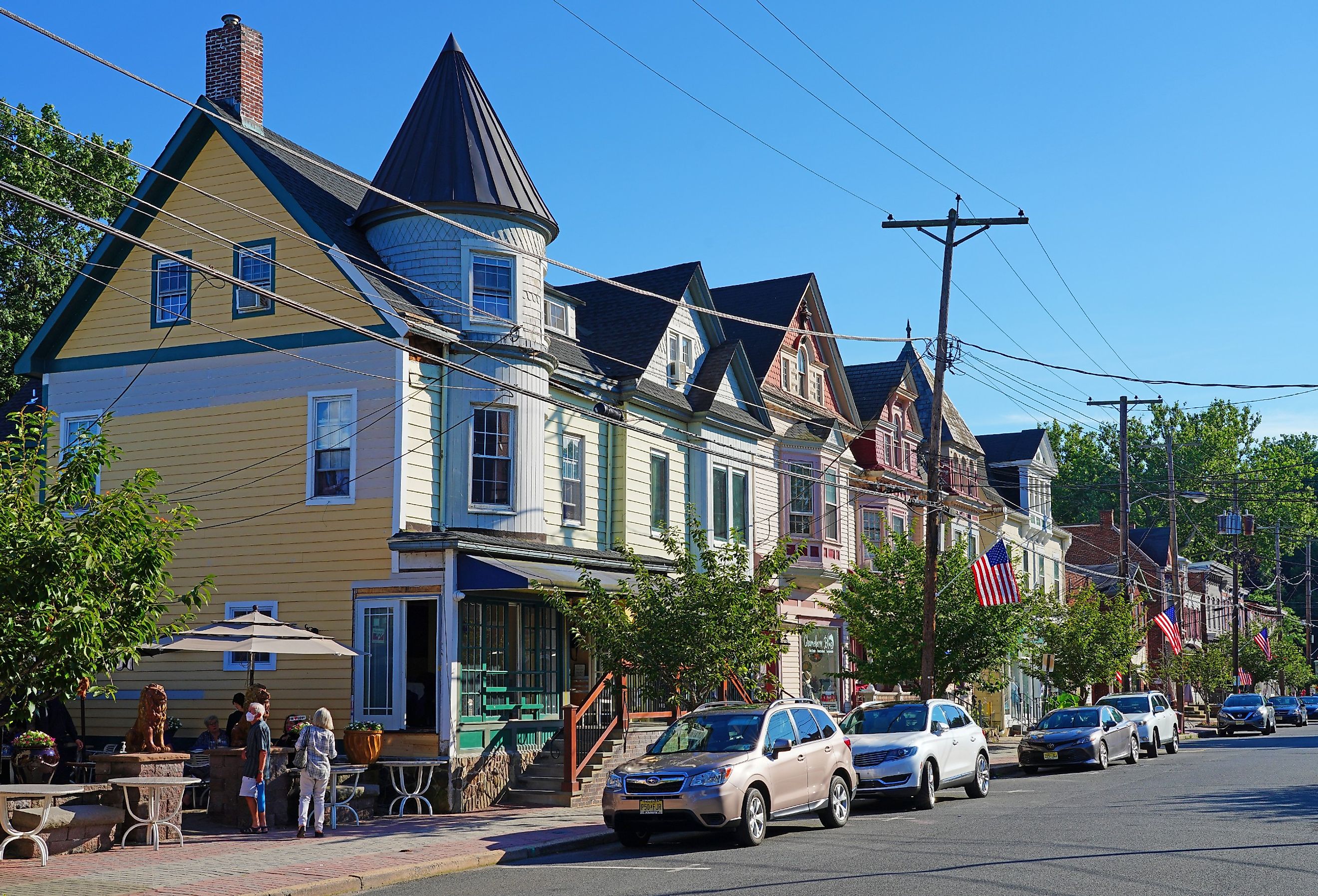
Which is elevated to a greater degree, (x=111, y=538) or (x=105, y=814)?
(x=111, y=538)

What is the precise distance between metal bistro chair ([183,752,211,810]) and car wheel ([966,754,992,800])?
1193cm

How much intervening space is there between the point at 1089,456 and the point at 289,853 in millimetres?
83368

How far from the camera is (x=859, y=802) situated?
21312 millimetres

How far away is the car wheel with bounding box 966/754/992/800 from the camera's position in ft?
72.2

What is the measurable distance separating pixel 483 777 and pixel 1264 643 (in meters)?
66.8

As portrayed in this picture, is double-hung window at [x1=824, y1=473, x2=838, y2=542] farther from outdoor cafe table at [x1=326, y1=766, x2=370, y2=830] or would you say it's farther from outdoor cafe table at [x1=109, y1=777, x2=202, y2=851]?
outdoor cafe table at [x1=109, y1=777, x2=202, y2=851]

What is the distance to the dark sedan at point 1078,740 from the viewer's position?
28469 mm

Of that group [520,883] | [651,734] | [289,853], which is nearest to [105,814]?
[289,853]

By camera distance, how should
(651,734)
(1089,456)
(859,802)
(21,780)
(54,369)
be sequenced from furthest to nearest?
(1089,456) < (54,369) < (651,734) < (859,802) < (21,780)

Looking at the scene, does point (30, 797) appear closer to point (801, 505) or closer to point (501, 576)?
point (501, 576)

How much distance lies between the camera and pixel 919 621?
29.6 m

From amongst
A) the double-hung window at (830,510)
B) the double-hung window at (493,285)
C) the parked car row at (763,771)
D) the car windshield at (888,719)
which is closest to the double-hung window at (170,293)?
the double-hung window at (493,285)

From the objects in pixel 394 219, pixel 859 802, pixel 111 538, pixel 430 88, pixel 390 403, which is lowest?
pixel 859 802

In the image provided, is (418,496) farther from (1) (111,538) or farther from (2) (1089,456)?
(2) (1089,456)
